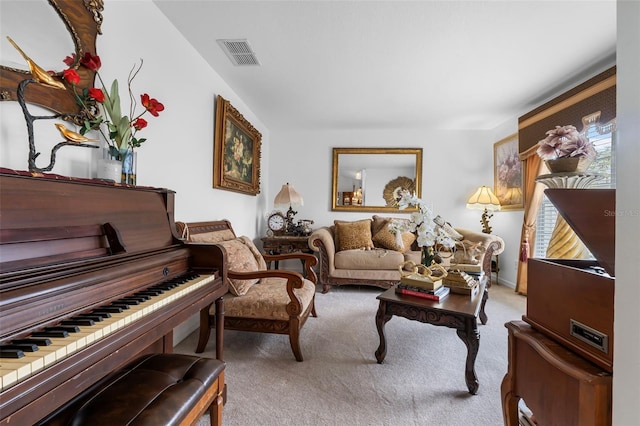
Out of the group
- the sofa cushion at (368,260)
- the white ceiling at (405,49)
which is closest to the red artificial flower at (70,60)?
the white ceiling at (405,49)

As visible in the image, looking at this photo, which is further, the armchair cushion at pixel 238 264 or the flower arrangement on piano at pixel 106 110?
the armchair cushion at pixel 238 264

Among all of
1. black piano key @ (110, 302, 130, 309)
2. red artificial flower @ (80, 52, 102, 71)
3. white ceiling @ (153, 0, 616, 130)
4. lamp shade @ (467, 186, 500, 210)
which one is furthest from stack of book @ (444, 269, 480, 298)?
red artificial flower @ (80, 52, 102, 71)

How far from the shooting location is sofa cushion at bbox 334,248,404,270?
3535 millimetres

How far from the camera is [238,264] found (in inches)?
80.5

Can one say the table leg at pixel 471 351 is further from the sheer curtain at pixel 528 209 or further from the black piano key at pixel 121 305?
the sheer curtain at pixel 528 209

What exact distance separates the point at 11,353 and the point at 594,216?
1.41 meters

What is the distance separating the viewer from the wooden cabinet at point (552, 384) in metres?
0.59

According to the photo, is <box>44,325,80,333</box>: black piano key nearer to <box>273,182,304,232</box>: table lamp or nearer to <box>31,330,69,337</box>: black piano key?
<box>31,330,69,337</box>: black piano key

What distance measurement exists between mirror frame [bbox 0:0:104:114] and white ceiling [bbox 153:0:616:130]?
26.4 inches

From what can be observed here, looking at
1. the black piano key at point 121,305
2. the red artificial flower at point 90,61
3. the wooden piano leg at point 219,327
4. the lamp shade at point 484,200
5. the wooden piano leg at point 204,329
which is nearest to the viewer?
the black piano key at point 121,305

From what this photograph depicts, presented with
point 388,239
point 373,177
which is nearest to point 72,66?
point 388,239

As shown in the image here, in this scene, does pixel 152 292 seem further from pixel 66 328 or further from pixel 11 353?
pixel 11 353

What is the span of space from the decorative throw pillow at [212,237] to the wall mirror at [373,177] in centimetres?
235

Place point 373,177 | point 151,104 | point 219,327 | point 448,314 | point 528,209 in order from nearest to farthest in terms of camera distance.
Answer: point 151,104 → point 219,327 → point 448,314 → point 528,209 → point 373,177
